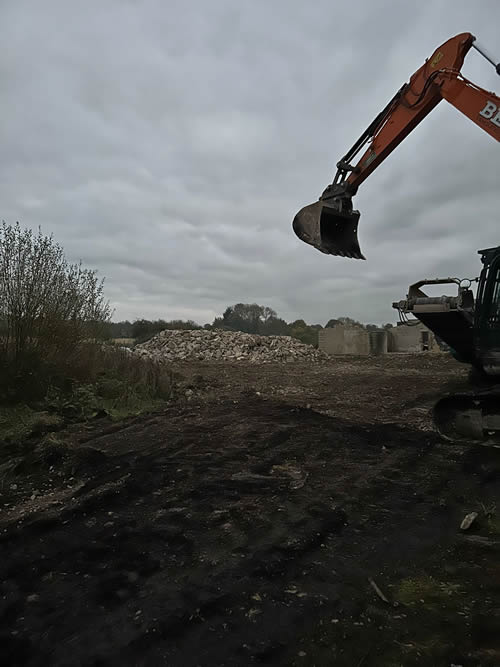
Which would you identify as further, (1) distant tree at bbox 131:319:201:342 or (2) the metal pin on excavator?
(1) distant tree at bbox 131:319:201:342

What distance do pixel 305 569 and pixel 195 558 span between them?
77 centimetres

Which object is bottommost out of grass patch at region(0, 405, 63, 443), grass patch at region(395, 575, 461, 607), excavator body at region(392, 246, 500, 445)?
grass patch at region(395, 575, 461, 607)

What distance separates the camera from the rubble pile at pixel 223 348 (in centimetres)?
2389

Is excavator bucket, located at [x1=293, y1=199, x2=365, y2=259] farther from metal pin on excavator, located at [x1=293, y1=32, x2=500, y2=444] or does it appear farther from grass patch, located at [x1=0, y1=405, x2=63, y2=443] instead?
grass patch, located at [x1=0, y1=405, x2=63, y2=443]

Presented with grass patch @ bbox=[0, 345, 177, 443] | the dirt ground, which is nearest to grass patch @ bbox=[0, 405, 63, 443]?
grass patch @ bbox=[0, 345, 177, 443]

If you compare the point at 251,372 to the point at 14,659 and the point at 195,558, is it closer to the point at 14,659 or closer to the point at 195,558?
the point at 195,558

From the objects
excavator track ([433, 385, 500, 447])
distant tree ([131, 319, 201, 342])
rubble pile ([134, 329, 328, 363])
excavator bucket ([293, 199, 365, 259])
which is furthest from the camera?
distant tree ([131, 319, 201, 342])

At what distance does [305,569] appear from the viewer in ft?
10.5

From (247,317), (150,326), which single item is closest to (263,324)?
(247,317)

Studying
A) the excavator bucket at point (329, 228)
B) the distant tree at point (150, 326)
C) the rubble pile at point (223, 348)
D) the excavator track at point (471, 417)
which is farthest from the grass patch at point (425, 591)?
the distant tree at point (150, 326)

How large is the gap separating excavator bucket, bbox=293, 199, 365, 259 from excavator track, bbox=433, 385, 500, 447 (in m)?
3.20

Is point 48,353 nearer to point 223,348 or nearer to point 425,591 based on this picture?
point 425,591

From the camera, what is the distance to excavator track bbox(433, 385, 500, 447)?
20.3ft

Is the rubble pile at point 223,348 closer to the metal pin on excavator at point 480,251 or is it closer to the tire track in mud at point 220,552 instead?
the metal pin on excavator at point 480,251
